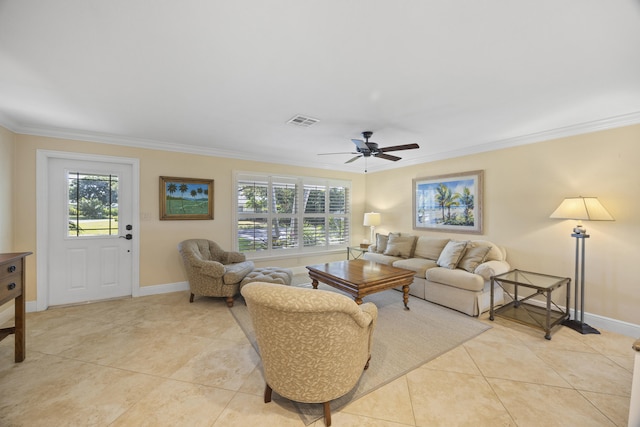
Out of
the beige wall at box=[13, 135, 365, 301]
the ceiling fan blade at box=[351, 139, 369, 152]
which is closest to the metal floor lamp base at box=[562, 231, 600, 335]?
the ceiling fan blade at box=[351, 139, 369, 152]

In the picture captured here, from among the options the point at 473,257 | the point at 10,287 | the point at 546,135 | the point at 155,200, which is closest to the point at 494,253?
the point at 473,257

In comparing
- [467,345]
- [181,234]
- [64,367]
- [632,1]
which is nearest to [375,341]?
[467,345]

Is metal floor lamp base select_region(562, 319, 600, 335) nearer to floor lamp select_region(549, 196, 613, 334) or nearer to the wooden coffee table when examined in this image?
floor lamp select_region(549, 196, 613, 334)

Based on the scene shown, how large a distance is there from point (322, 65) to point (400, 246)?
3.61 meters

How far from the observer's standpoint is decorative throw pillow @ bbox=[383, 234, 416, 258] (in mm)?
4672

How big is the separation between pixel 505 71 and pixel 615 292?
117 inches

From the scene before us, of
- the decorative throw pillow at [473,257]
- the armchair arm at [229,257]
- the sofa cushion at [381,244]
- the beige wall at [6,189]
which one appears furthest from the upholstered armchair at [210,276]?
the decorative throw pillow at [473,257]

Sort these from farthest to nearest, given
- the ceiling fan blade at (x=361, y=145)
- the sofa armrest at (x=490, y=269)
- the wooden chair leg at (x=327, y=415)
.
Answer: the sofa armrest at (x=490, y=269) < the ceiling fan blade at (x=361, y=145) < the wooden chair leg at (x=327, y=415)

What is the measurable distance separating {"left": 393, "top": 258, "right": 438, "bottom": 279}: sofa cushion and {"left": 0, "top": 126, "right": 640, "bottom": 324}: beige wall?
820mm

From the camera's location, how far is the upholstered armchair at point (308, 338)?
145 centimetres

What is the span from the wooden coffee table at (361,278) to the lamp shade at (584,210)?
1.89m

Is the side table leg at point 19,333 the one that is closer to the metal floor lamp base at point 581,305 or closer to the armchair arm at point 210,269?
the armchair arm at point 210,269

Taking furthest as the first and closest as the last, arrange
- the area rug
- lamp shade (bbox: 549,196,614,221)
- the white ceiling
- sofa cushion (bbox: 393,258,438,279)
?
1. sofa cushion (bbox: 393,258,438,279)
2. lamp shade (bbox: 549,196,614,221)
3. the area rug
4. the white ceiling

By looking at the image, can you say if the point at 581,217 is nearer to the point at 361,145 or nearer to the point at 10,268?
the point at 361,145
